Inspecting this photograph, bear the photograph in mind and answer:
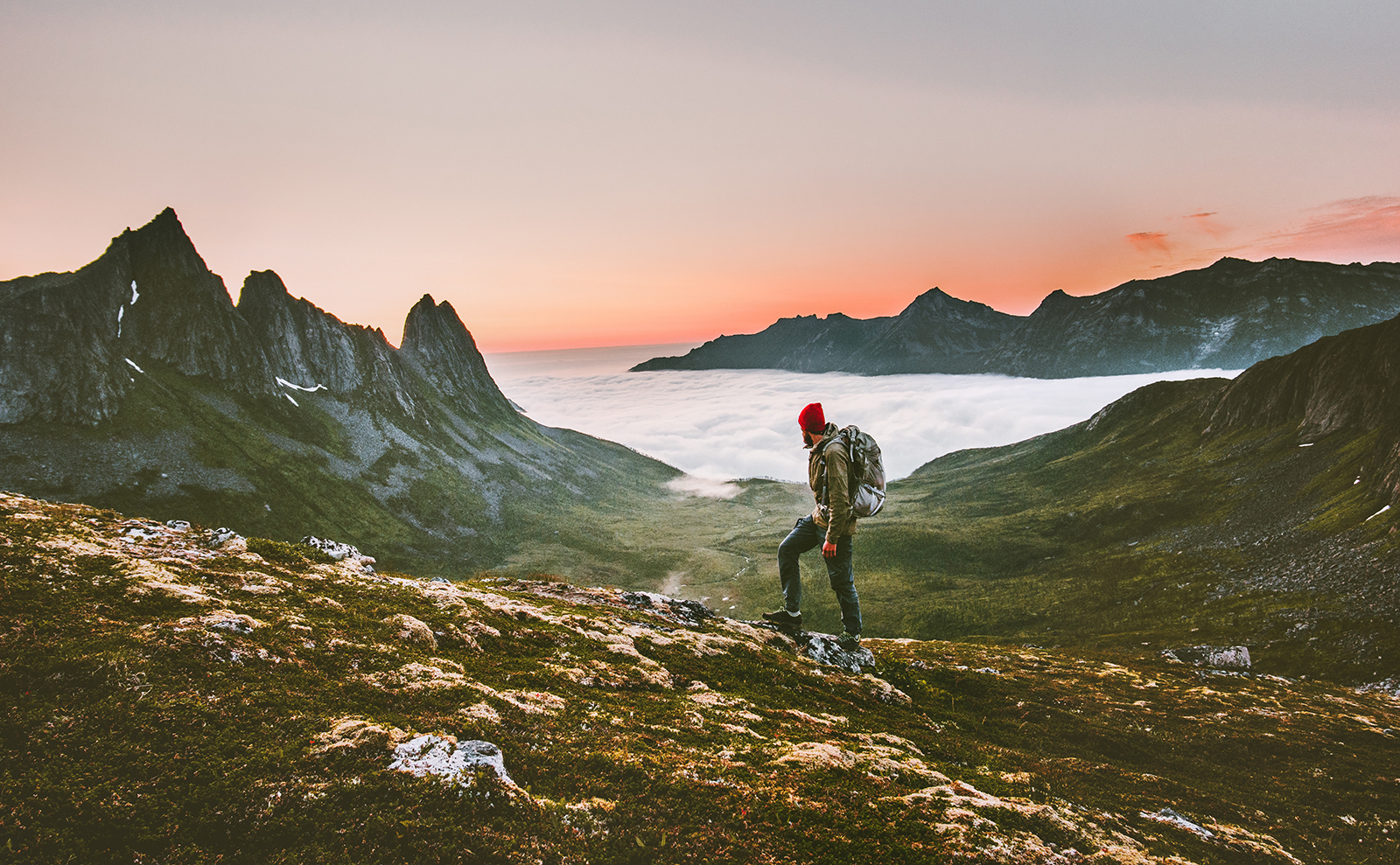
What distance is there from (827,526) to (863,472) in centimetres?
220

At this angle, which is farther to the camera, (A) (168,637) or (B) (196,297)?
(B) (196,297)

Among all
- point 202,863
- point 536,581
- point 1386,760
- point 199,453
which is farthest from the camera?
point 199,453

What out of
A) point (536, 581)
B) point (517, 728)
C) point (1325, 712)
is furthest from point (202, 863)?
point (1325, 712)

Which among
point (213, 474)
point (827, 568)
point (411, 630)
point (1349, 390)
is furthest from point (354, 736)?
point (1349, 390)

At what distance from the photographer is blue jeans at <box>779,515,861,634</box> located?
20.0m

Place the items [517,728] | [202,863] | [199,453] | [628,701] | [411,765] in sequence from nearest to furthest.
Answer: [202,863]
[411,765]
[517,728]
[628,701]
[199,453]

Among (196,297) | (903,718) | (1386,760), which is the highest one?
(196,297)

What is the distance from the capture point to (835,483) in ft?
61.0

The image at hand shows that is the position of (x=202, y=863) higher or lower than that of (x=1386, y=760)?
higher

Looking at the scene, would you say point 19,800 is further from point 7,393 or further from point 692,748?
point 7,393

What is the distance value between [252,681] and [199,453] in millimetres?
194421

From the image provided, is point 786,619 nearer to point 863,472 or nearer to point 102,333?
point 863,472

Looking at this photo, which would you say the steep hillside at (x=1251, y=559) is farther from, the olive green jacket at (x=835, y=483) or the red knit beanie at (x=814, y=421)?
the red knit beanie at (x=814, y=421)

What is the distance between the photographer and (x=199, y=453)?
15612 cm
